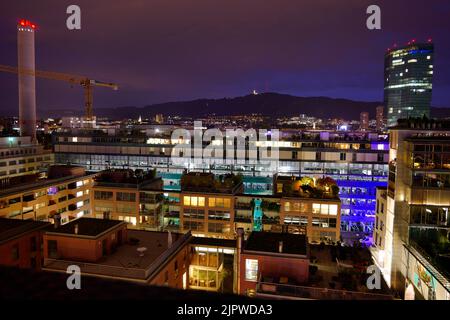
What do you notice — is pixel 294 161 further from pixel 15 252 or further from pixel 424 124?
Answer: pixel 15 252

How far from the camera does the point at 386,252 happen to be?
2978cm

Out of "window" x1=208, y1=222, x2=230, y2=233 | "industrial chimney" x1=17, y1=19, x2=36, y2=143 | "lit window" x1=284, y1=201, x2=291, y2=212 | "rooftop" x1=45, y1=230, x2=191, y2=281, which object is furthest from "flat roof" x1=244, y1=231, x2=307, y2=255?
"industrial chimney" x1=17, y1=19, x2=36, y2=143

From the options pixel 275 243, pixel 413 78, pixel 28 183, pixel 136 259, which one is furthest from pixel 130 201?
pixel 413 78

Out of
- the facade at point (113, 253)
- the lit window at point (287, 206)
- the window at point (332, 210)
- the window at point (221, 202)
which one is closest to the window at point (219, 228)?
the window at point (221, 202)

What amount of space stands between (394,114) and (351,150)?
6231 inches

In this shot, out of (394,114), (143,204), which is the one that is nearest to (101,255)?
(143,204)

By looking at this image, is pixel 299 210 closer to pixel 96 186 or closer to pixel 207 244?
pixel 207 244

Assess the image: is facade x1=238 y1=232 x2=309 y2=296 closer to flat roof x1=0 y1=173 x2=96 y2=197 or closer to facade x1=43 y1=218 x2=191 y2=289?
facade x1=43 y1=218 x2=191 y2=289

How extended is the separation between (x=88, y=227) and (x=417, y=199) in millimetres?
21556

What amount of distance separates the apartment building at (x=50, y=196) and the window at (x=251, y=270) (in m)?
20.1

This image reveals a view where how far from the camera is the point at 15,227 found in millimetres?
22344

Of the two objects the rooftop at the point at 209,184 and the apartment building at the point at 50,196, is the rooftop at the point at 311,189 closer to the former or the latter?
the rooftop at the point at 209,184

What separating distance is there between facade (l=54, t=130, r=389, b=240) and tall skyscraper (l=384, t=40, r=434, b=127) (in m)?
139
